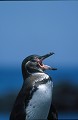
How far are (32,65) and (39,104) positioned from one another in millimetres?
335

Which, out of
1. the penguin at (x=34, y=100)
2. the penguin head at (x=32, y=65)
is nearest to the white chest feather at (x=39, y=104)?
the penguin at (x=34, y=100)

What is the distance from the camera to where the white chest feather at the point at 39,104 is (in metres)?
5.59

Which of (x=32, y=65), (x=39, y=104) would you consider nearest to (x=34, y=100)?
(x=39, y=104)

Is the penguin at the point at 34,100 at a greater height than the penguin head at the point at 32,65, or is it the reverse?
the penguin head at the point at 32,65

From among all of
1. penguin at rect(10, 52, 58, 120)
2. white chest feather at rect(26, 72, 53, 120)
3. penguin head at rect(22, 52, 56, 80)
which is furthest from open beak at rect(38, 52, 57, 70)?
white chest feather at rect(26, 72, 53, 120)

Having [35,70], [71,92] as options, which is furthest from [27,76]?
[71,92]

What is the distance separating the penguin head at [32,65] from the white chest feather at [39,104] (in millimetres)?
190

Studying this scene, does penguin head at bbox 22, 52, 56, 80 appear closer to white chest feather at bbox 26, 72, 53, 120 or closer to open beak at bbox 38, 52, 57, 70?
open beak at bbox 38, 52, 57, 70

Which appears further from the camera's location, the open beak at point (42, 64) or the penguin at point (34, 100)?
the open beak at point (42, 64)

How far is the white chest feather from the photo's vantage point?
5.59m

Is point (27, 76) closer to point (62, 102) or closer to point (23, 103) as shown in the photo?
point (23, 103)

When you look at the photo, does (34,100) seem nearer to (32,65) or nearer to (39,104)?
(39,104)

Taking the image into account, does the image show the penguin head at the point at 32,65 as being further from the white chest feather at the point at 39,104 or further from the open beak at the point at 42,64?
the white chest feather at the point at 39,104

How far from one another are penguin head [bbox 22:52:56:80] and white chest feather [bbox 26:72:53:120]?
19 cm
